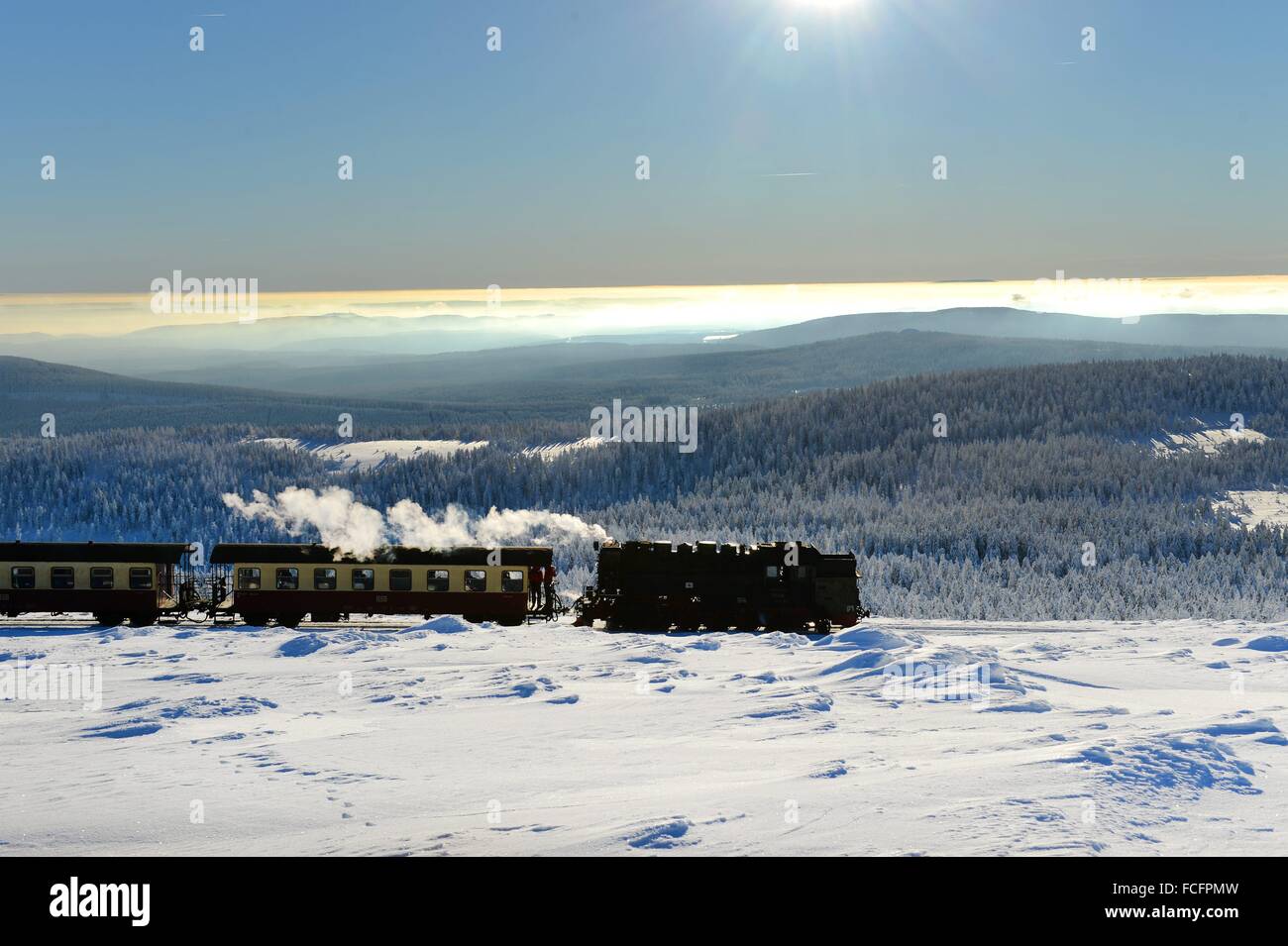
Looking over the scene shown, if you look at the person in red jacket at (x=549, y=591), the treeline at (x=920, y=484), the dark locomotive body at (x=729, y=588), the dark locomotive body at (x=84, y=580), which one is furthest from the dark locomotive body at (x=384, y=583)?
the treeline at (x=920, y=484)

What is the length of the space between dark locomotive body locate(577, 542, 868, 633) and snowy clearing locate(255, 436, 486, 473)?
13074 centimetres

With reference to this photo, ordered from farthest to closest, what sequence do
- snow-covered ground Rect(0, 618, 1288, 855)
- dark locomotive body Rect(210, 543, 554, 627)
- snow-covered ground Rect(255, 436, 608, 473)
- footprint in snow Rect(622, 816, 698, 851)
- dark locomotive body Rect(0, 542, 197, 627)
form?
snow-covered ground Rect(255, 436, 608, 473) < dark locomotive body Rect(0, 542, 197, 627) < dark locomotive body Rect(210, 543, 554, 627) < snow-covered ground Rect(0, 618, 1288, 855) < footprint in snow Rect(622, 816, 698, 851)

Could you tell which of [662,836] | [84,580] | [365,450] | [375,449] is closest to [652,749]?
[662,836]

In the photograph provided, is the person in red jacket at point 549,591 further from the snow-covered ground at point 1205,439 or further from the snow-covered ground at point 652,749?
the snow-covered ground at point 1205,439

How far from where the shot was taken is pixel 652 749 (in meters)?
19.0

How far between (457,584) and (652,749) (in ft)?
60.4

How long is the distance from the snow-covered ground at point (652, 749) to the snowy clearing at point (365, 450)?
138 meters

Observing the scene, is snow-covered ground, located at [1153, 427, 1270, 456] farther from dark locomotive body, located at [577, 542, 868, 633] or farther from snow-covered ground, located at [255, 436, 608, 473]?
dark locomotive body, located at [577, 542, 868, 633]

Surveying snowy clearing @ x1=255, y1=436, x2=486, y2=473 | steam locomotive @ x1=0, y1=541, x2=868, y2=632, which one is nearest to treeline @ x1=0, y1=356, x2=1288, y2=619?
snowy clearing @ x1=255, y1=436, x2=486, y2=473

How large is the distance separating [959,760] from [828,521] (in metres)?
87.1

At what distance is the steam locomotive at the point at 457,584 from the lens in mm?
35594

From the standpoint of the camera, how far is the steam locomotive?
35.6 m

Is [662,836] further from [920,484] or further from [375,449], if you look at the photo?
[375,449]
